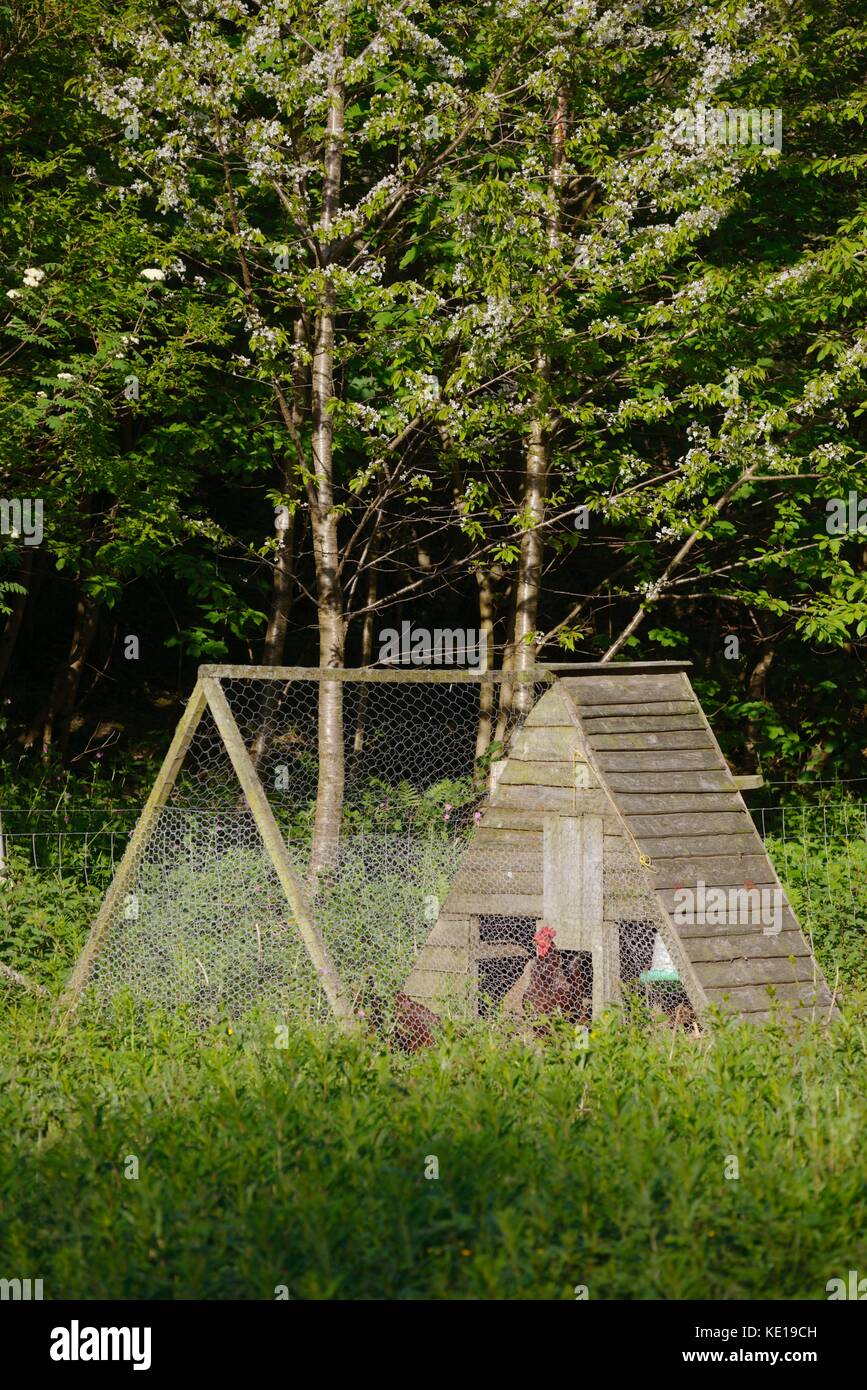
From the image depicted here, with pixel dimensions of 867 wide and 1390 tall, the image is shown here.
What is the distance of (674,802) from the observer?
6078 mm

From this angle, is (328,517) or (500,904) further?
(328,517)

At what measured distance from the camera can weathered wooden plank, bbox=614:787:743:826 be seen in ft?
19.5

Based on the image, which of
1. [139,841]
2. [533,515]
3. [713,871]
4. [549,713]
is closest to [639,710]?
[549,713]

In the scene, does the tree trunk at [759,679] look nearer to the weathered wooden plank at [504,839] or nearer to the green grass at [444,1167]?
the weathered wooden plank at [504,839]

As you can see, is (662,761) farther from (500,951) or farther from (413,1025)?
(413,1025)

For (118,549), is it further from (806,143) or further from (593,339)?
(806,143)

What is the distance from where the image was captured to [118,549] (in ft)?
28.8

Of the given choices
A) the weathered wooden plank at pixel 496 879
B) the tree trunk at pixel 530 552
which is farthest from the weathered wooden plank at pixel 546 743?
the tree trunk at pixel 530 552

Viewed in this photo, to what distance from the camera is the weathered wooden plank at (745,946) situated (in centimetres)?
555

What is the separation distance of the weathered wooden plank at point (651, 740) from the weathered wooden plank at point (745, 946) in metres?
0.93

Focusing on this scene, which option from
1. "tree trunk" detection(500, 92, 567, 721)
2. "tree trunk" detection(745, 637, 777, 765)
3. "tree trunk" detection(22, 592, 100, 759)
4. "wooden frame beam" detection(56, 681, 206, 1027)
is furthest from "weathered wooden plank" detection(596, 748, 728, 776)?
"tree trunk" detection(22, 592, 100, 759)

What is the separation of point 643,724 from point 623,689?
8.7 inches

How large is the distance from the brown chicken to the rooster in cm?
52
